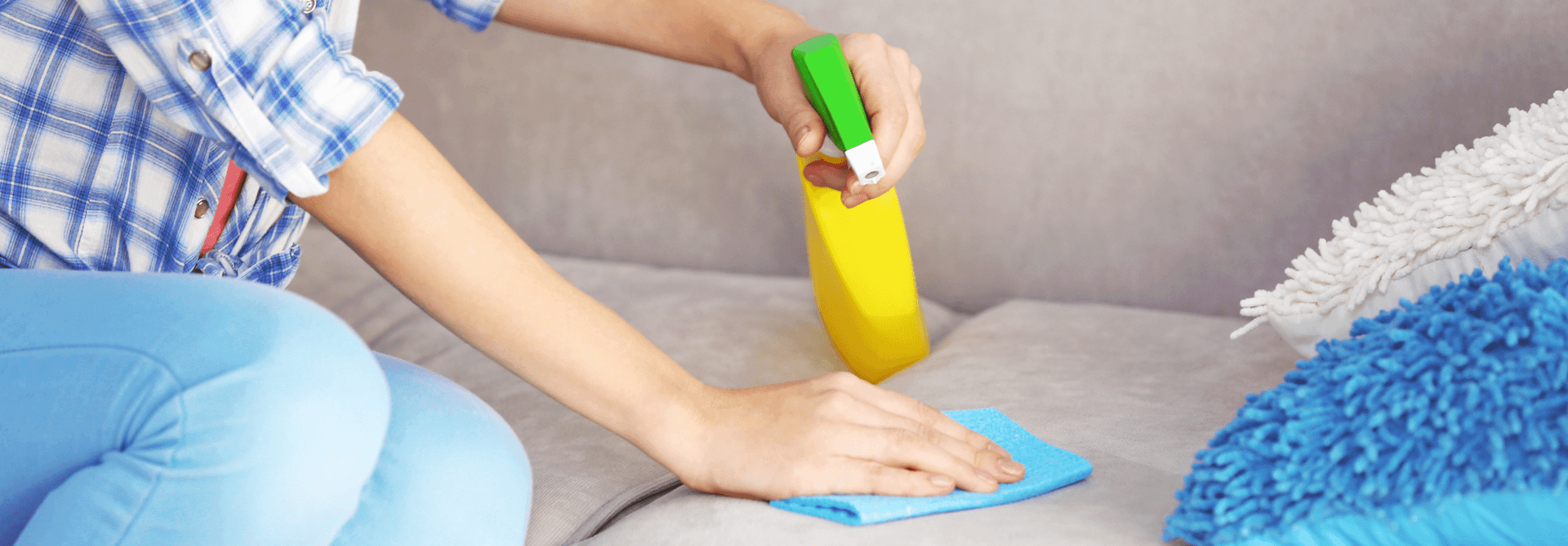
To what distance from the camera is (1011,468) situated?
0.56m

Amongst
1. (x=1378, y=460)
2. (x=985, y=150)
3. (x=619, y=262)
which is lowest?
(x=619, y=262)

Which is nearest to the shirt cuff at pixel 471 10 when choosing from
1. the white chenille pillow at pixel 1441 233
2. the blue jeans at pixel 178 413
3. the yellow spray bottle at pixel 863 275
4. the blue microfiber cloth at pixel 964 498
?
the yellow spray bottle at pixel 863 275

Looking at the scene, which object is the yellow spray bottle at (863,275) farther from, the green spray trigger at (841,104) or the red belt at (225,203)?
the red belt at (225,203)

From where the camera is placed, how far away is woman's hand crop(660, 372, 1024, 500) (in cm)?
54

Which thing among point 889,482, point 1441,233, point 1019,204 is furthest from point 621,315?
point 1441,233

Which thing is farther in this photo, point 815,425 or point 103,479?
point 815,425

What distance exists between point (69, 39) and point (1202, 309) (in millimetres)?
893

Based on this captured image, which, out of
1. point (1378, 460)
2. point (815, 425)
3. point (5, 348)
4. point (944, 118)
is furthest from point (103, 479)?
point (944, 118)

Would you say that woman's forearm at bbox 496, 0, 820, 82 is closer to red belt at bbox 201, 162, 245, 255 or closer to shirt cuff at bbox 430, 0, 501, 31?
shirt cuff at bbox 430, 0, 501, 31

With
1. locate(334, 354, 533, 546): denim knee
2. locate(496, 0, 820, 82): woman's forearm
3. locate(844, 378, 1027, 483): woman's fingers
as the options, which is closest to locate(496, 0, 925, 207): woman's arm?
locate(496, 0, 820, 82): woman's forearm

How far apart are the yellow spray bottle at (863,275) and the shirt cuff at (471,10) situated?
28cm

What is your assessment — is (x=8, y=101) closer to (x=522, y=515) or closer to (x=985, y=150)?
(x=522, y=515)

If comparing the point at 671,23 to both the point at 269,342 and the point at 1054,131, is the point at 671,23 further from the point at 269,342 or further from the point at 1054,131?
the point at 269,342

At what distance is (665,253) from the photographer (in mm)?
1190
